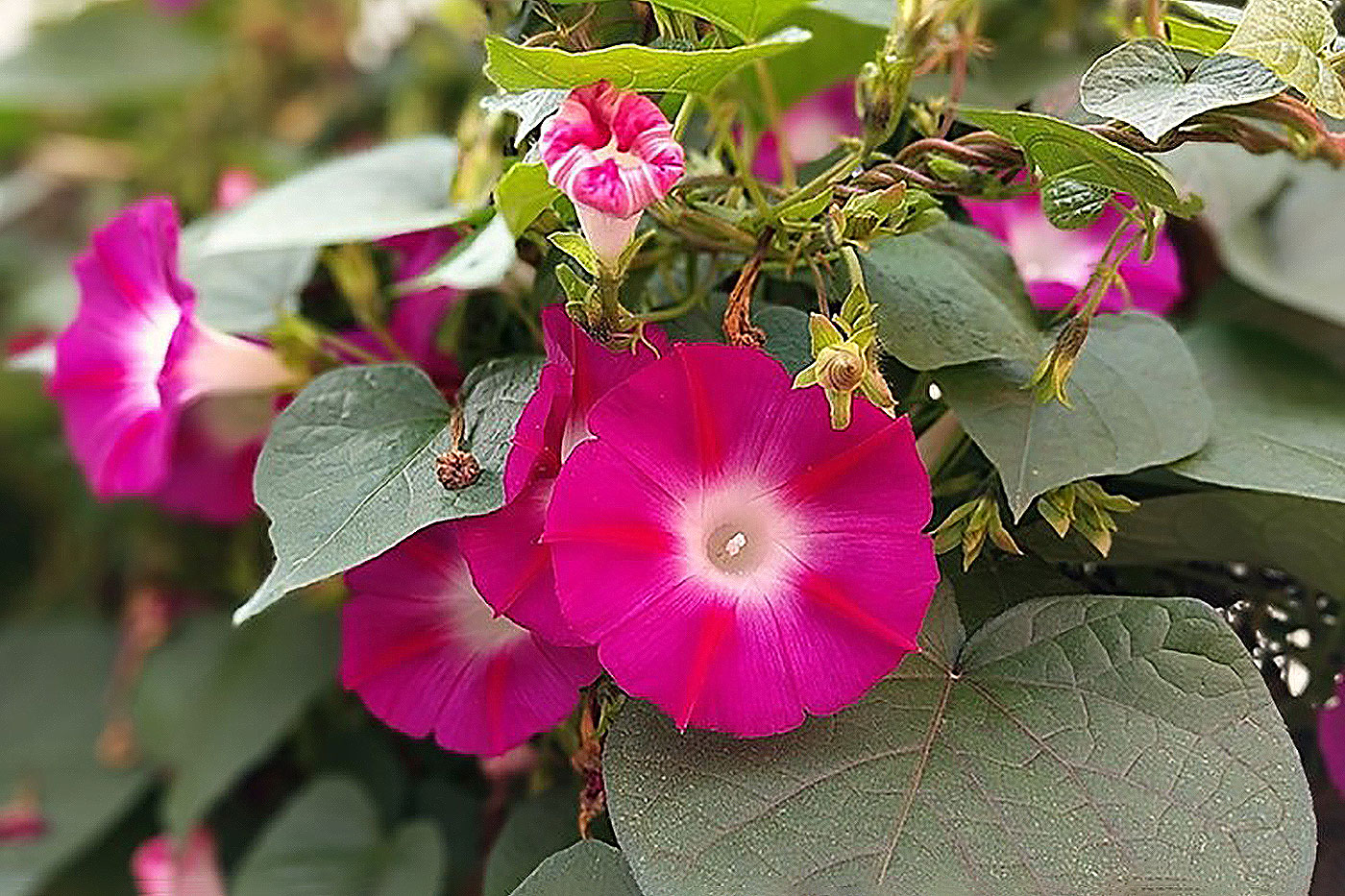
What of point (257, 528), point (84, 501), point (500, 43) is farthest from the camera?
point (84, 501)

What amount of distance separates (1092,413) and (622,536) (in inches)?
6.3

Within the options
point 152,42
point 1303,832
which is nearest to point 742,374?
point 1303,832

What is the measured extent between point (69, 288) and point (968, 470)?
2.12ft

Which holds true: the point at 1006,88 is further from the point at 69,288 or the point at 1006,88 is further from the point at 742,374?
the point at 69,288

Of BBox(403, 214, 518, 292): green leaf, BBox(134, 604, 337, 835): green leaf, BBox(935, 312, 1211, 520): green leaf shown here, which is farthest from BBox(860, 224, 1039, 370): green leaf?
BBox(134, 604, 337, 835): green leaf

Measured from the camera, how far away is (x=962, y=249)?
19.2 inches

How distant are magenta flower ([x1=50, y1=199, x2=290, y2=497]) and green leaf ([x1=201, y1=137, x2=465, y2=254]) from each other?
0.04 metres

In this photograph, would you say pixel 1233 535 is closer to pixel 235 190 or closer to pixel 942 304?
pixel 942 304

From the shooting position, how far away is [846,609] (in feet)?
1.24

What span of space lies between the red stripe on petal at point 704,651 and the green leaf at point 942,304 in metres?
0.09

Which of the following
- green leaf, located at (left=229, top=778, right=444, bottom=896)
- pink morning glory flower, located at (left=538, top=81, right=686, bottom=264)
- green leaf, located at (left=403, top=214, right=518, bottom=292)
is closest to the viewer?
pink morning glory flower, located at (left=538, top=81, right=686, bottom=264)

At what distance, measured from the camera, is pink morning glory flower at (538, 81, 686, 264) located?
354 mm

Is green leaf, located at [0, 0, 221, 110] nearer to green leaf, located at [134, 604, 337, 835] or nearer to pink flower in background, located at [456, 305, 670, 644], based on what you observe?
green leaf, located at [134, 604, 337, 835]

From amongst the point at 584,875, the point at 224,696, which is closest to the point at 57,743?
the point at 224,696
